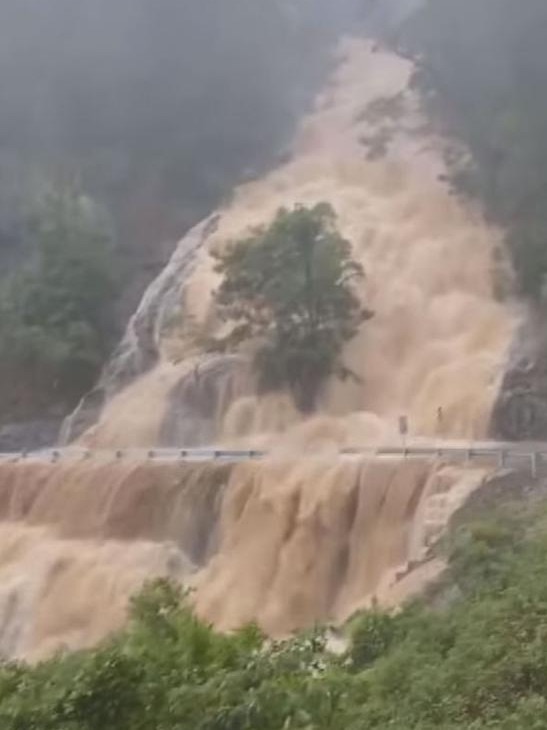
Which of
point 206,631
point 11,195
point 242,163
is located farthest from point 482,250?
point 206,631

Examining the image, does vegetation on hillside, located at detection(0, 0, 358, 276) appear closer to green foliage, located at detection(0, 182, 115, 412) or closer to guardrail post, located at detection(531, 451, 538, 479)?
green foliage, located at detection(0, 182, 115, 412)

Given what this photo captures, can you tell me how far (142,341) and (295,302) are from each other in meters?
5.26

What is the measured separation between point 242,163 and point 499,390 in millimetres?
18059

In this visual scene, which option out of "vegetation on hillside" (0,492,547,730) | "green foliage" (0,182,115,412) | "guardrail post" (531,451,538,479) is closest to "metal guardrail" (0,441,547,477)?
"guardrail post" (531,451,538,479)

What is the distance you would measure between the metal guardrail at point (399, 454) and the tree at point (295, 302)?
2815mm

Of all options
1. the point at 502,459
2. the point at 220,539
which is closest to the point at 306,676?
the point at 502,459

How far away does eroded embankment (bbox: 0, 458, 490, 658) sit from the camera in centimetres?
1471

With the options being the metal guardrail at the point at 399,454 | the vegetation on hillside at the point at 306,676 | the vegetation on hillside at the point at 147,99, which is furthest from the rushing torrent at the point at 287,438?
the vegetation on hillside at the point at 306,676

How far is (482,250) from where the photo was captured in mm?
25234

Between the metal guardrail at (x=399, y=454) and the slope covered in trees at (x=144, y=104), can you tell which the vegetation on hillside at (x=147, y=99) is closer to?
the slope covered in trees at (x=144, y=104)

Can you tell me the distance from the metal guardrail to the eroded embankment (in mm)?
580

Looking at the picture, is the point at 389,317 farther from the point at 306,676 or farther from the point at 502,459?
the point at 306,676

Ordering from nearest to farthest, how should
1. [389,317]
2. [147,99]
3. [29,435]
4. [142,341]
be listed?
[389,317] < [29,435] < [142,341] < [147,99]

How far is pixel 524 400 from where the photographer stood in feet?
63.4
